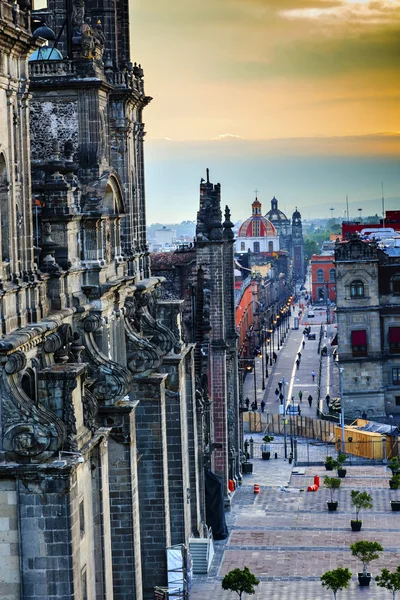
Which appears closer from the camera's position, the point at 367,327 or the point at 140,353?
the point at 140,353

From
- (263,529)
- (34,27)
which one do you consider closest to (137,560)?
(34,27)

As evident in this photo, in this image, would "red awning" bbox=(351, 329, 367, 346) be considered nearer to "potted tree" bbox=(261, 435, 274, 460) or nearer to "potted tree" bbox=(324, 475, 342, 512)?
"potted tree" bbox=(261, 435, 274, 460)

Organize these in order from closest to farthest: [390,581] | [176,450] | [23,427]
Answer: [23,427] → [390,581] → [176,450]

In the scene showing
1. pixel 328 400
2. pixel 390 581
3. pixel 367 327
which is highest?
pixel 367 327

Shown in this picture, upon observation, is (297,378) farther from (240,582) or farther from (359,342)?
(240,582)

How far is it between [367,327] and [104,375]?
232ft

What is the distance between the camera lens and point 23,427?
1362 inches

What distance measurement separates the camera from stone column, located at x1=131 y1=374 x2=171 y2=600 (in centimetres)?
5153

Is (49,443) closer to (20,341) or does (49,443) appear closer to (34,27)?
(20,341)

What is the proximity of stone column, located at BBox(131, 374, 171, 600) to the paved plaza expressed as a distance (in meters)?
8.31

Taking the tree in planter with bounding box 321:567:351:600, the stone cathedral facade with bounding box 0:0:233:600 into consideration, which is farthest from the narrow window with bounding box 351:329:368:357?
the tree in planter with bounding box 321:567:351:600

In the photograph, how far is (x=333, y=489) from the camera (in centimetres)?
8100

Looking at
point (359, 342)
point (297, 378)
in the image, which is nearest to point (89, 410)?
point (359, 342)

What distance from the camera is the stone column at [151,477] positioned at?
51531mm
